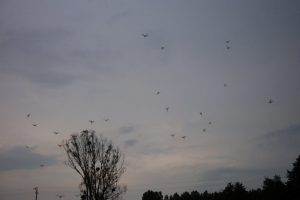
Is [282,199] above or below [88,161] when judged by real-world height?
below

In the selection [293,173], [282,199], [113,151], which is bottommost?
[282,199]

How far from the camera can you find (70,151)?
113 ft

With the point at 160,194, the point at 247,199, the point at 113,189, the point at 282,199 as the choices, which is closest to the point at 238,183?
the point at 247,199

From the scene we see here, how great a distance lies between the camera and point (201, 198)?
115 meters

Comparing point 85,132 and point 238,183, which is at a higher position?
point 85,132

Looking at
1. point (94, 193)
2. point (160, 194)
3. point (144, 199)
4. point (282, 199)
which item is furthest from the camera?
point (160, 194)

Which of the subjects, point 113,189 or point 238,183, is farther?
point 238,183

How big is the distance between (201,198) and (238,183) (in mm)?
72325

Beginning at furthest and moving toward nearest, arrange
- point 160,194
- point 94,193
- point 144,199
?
point 160,194 < point 144,199 < point 94,193

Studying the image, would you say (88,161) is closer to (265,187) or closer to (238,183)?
(238,183)

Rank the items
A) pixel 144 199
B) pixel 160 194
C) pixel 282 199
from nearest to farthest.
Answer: pixel 282 199 < pixel 144 199 < pixel 160 194

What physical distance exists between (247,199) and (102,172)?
20.8 m

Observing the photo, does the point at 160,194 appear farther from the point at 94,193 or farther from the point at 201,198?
the point at 94,193

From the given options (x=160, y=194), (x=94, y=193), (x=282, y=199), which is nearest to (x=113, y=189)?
(x=94, y=193)
